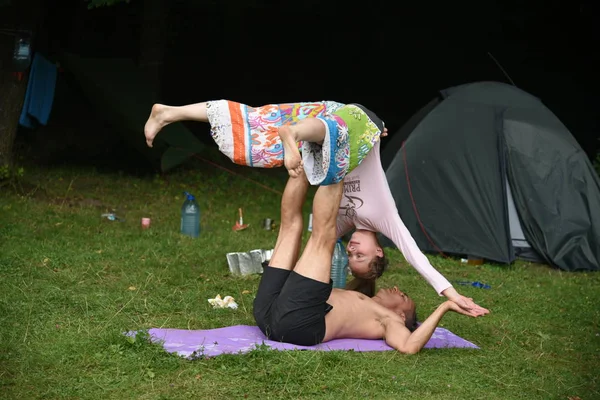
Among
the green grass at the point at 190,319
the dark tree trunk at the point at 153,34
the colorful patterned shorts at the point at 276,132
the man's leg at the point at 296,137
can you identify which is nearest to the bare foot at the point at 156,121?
the colorful patterned shorts at the point at 276,132

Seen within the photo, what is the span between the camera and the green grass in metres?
3.73

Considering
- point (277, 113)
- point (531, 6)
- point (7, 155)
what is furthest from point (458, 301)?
point (531, 6)

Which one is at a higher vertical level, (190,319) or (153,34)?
(153,34)

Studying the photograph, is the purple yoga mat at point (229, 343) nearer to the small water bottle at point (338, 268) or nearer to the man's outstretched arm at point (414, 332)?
the man's outstretched arm at point (414, 332)

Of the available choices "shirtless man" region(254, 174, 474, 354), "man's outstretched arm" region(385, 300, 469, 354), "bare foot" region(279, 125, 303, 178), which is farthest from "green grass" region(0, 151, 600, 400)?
"bare foot" region(279, 125, 303, 178)

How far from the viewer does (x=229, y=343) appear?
421 centimetres

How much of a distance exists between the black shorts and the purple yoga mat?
0.16ft

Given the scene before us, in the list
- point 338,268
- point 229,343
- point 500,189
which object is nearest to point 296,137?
point 229,343

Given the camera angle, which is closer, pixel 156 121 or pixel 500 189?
pixel 156 121

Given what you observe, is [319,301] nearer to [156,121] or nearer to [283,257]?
[283,257]

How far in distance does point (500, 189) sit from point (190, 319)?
3624 mm

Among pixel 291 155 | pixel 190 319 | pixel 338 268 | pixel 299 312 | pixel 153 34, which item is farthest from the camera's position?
pixel 153 34

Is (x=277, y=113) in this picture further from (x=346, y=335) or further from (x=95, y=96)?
(x=95, y=96)

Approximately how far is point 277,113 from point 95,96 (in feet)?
15.1
